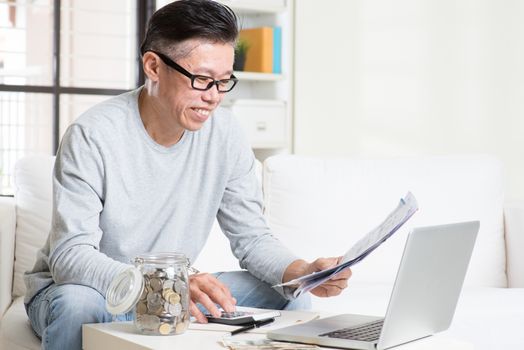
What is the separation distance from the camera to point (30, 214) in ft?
7.93

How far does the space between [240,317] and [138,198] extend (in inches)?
16.7

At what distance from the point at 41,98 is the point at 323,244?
2352 millimetres

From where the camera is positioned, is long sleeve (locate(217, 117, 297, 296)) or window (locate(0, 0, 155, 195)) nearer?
long sleeve (locate(217, 117, 297, 296))

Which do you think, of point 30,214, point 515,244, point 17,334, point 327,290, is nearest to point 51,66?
point 30,214

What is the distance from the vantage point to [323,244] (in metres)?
2.62

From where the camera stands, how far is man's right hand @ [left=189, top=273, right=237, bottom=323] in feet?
5.15

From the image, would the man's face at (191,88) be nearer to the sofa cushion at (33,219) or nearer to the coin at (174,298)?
the coin at (174,298)

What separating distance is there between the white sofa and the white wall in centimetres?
174

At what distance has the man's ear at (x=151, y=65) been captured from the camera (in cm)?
187

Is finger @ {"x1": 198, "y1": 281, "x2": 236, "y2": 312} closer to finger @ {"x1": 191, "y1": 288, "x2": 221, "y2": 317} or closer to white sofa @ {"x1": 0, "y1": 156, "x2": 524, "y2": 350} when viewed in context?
finger @ {"x1": 191, "y1": 288, "x2": 221, "y2": 317}

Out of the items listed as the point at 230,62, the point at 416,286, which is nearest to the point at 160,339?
the point at 416,286

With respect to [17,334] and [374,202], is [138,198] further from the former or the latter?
[374,202]

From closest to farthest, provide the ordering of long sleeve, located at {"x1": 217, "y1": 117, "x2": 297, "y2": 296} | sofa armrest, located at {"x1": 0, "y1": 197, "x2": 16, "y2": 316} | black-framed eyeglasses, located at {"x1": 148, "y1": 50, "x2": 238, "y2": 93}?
black-framed eyeglasses, located at {"x1": 148, "y1": 50, "x2": 238, "y2": 93} < long sleeve, located at {"x1": 217, "y1": 117, "x2": 297, "y2": 296} < sofa armrest, located at {"x1": 0, "y1": 197, "x2": 16, "y2": 316}

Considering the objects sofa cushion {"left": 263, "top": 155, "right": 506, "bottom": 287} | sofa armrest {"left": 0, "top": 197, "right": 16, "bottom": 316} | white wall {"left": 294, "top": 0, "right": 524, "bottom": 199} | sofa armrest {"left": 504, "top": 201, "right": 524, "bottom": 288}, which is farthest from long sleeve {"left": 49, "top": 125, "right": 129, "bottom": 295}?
white wall {"left": 294, "top": 0, "right": 524, "bottom": 199}
